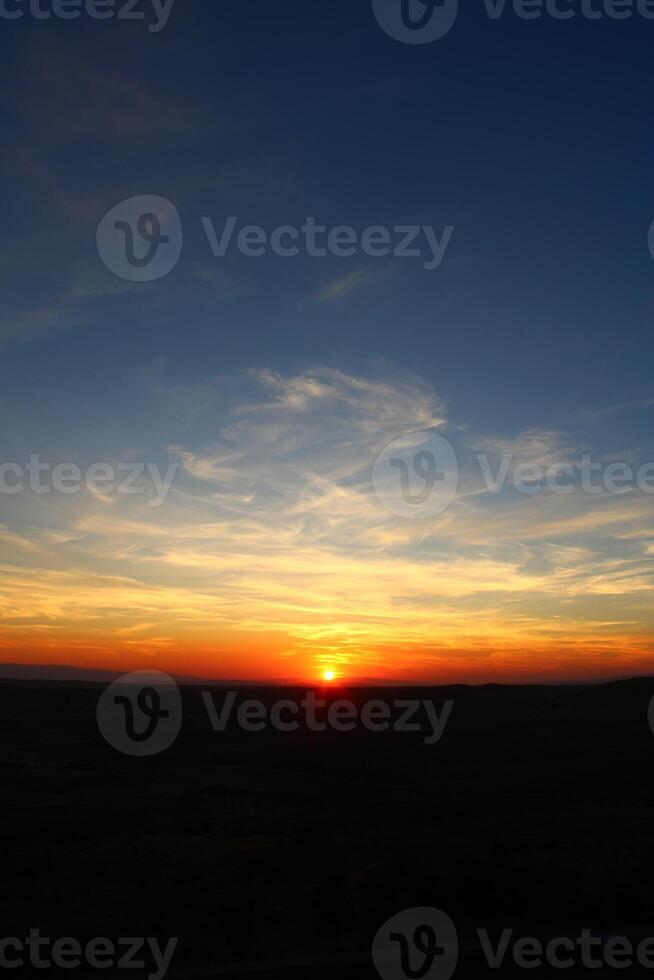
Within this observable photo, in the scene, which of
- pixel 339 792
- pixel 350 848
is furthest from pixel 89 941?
pixel 339 792

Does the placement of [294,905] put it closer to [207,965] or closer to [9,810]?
[207,965]

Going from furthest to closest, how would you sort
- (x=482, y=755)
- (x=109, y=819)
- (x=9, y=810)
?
(x=482, y=755) → (x=9, y=810) → (x=109, y=819)

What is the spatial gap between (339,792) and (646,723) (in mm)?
30263

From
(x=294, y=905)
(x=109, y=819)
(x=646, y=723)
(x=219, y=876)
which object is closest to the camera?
(x=294, y=905)

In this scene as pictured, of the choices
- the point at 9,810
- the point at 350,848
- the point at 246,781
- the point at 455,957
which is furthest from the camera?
the point at 246,781

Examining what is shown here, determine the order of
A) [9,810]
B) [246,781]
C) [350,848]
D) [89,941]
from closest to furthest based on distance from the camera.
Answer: [89,941] → [350,848] → [9,810] → [246,781]

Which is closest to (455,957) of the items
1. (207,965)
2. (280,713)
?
(207,965)

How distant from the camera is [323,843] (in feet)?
76.7

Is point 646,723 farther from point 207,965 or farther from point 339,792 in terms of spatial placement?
point 207,965

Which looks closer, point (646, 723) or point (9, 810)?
point (9, 810)

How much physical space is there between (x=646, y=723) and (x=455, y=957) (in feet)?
158

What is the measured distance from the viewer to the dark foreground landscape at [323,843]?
1508cm

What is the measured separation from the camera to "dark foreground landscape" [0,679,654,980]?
15.1m

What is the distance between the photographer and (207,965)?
13070 mm
